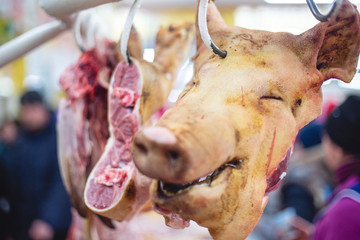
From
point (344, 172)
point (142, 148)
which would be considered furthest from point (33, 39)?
point (344, 172)

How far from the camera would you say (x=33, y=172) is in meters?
2.90

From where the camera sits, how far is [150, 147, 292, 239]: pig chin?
0.73 m

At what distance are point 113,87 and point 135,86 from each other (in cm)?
8

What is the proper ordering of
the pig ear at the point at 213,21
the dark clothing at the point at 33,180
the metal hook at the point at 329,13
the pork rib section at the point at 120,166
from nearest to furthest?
the metal hook at the point at 329,13 → the pig ear at the point at 213,21 → the pork rib section at the point at 120,166 → the dark clothing at the point at 33,180

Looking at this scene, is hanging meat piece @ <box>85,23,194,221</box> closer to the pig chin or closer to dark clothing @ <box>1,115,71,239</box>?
the pig chin

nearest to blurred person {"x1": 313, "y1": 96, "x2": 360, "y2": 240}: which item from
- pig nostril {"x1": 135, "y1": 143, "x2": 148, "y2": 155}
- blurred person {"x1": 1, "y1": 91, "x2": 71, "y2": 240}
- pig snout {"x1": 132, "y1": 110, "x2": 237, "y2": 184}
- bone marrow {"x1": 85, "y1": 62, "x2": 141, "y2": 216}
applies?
bone marrow {"x1": 85, "y1": 62, "x2": 141, "y2": 216}

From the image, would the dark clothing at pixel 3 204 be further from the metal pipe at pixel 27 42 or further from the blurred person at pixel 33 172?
the metal pipe at pixel 27 42

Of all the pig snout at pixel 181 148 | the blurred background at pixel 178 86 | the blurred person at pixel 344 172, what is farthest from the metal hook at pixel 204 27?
the blurred background at pixel 178 86

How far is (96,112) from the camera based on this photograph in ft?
4.65

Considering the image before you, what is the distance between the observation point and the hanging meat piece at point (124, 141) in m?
1.11

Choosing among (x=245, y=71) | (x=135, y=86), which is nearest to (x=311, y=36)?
(x=245, y=71)

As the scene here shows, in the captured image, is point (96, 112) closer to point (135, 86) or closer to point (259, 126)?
point (135, 86)

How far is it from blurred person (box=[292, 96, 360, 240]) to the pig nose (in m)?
1.06

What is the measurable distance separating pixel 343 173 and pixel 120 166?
1153mm
